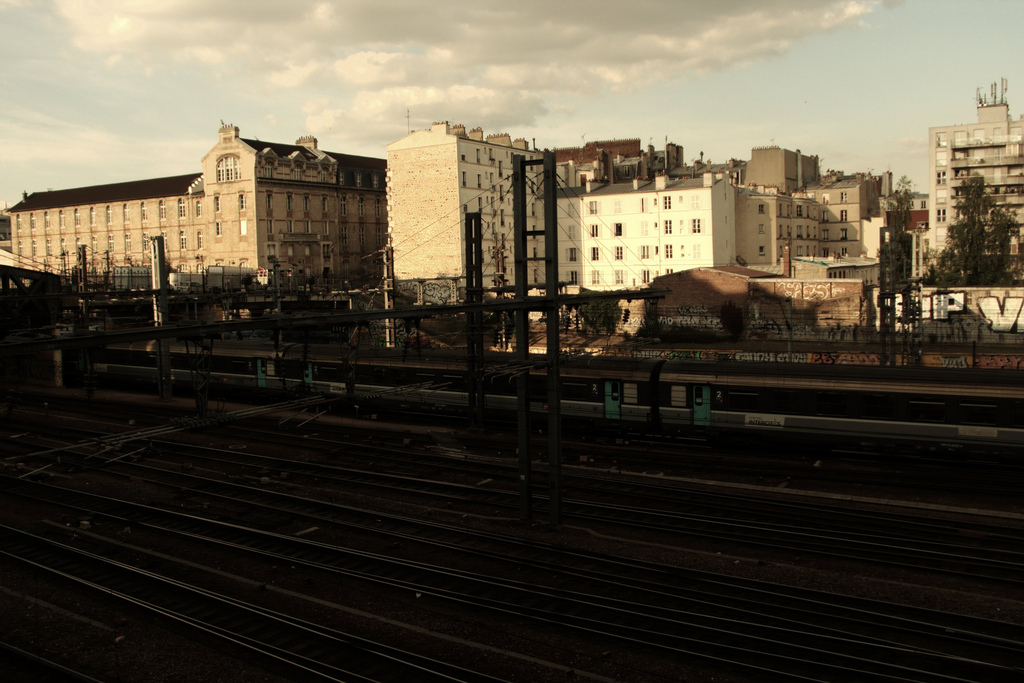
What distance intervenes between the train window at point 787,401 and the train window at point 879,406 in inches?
65.2

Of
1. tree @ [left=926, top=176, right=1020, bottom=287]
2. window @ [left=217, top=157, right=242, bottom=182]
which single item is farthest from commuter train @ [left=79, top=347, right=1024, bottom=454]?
tree @ [left=926, top=176, right=1020, bottom=287]

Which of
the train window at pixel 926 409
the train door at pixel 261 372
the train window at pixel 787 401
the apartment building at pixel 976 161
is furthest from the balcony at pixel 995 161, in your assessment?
the train door at pixel 261 372

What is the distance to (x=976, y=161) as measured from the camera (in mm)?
74875

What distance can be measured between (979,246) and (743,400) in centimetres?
4548

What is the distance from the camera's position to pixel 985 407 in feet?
63.3

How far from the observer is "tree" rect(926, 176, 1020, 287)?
56.5 metres

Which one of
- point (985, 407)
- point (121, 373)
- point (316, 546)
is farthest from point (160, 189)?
point (985, 407)

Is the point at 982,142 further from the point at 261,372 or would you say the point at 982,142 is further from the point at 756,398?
the point at 261,372

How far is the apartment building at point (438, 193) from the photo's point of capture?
63.5 m

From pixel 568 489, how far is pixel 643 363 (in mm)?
6582

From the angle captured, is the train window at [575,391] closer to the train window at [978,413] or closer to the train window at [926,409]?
the train window at [926,409]

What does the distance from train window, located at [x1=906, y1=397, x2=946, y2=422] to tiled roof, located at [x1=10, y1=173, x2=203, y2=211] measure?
61.8m

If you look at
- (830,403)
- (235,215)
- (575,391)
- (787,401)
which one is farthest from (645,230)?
(830,403)

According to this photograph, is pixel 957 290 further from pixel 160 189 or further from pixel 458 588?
pixel 160 189
